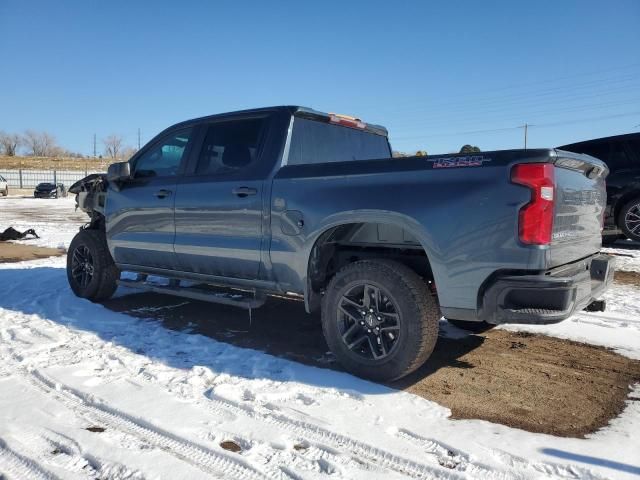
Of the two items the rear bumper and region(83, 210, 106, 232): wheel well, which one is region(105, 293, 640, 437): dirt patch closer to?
the rear bumper

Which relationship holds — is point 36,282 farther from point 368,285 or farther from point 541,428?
point 541,428

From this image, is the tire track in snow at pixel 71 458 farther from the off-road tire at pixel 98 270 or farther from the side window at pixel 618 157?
the side window at pixel 618 157

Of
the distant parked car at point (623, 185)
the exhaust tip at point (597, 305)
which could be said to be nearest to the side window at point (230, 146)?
the exhaust tip at point (597, 305)

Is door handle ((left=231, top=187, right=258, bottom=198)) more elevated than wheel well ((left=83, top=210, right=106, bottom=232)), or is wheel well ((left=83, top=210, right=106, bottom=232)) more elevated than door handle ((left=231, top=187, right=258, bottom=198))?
door handle ((left=231, top=187, right=258, bottom=198))

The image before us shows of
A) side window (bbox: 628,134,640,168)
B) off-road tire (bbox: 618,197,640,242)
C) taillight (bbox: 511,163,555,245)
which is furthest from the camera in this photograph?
side window (bbox: 628,134,640,168)

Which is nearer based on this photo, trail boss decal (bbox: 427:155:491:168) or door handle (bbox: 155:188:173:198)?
trail boss decal (bbox: 427:155:491:168)

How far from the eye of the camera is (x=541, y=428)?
3.05m

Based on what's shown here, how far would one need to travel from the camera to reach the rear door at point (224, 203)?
14.6ft

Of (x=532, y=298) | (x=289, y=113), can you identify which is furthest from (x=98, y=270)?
(x=532, y=298)

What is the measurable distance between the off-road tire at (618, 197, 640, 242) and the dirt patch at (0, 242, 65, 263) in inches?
385

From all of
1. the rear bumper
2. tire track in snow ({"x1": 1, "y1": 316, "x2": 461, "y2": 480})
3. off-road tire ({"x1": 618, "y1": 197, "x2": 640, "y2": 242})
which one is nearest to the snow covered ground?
tire track in snow ({"x1": 1, "y1": 316, "x2": 461, "y2": 480})

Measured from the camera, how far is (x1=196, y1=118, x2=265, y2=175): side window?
465 centimetres

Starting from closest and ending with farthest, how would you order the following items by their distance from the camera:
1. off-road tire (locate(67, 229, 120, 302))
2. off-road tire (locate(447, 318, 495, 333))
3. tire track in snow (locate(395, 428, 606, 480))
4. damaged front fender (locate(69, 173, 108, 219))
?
tire track in snow (locate(395, 428, 606, 480)), off-road tire (locate(447, 318, 495, 333)), off-road tire (locate(67, 229, 120, 302)), damaged front fender (locate(69, 173, 108, 219))

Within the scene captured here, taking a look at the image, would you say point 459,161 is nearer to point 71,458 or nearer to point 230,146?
point 230,146
